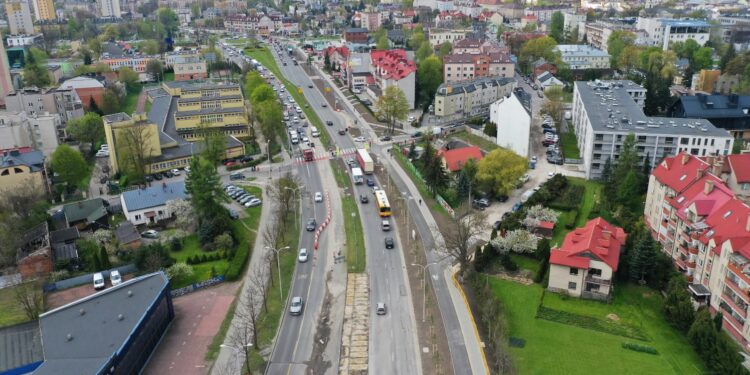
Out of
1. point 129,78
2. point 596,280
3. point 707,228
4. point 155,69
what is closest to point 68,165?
point 596,280

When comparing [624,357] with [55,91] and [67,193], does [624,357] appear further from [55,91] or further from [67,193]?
[55,91]

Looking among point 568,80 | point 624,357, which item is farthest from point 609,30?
point 624,357

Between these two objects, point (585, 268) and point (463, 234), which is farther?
point (463, 234)

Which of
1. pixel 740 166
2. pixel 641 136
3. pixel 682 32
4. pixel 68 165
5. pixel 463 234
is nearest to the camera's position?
pixel 463 234

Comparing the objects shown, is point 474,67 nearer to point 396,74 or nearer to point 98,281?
point 396,74

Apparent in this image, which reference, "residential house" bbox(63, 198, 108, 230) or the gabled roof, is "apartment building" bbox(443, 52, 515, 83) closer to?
the gabled roof
